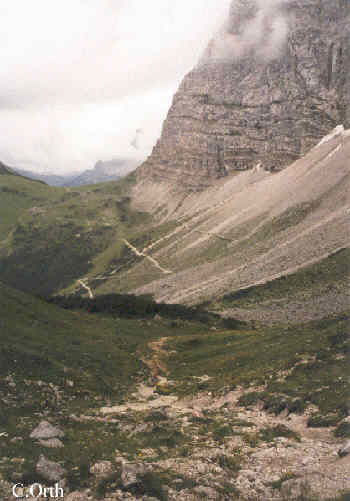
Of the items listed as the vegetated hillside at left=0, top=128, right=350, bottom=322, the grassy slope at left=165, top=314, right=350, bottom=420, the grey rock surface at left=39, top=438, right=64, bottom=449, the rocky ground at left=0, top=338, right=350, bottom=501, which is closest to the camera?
the rocky ground at left=0, top=338, right=350, bottom=501

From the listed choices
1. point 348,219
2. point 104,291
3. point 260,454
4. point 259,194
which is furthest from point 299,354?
point 259,194

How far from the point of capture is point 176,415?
26578 millimetres

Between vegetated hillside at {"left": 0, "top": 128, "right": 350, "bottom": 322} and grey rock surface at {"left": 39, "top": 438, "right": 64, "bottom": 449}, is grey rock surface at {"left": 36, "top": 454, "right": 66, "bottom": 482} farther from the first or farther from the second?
vegetated hillside at {"left": 0, "top": 128, "right": 350, "bottom": 322}

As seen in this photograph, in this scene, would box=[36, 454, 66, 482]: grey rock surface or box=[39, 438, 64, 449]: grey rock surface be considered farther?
box=[39, 438, 64, 449]: grey rock surface

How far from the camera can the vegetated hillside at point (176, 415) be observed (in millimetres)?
16109

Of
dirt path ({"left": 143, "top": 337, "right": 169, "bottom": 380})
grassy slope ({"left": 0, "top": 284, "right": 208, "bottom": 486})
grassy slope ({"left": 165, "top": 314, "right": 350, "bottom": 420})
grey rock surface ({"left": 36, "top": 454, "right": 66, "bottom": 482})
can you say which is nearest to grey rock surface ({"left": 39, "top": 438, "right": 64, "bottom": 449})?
grassy slope ({"left": 0, "top": 284, "right": 208, "bottom": 486})

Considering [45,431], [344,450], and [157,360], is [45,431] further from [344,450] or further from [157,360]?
[157,360]

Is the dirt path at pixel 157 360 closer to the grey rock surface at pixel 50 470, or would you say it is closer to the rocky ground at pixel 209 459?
the rocky ground at pixel 209 459

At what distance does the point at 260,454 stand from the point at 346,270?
271 feet

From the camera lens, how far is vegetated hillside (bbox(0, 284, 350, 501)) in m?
16.1

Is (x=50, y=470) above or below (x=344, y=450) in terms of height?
below

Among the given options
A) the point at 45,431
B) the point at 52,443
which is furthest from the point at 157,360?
the point at 52,443

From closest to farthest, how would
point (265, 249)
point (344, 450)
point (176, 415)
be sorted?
1. point (344, 450)
2. point (176, 415)
3. point (265, 249)

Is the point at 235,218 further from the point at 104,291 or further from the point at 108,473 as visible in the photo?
the point at 108,473
